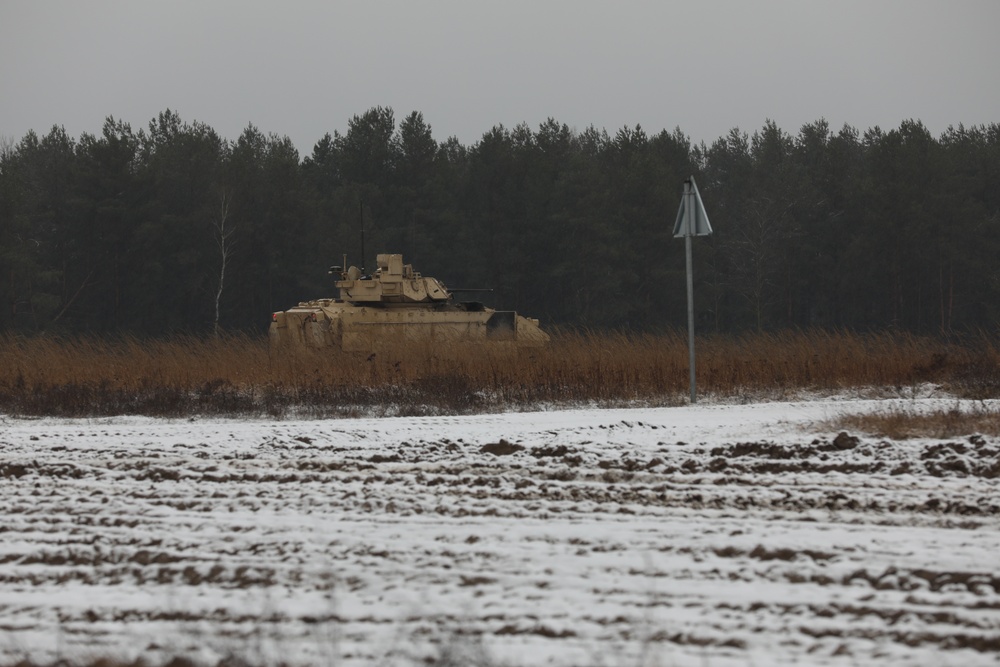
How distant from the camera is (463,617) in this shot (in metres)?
5.11

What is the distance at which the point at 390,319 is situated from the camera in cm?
2534

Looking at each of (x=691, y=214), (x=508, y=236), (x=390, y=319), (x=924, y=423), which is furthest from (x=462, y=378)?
(x=508, y=236)

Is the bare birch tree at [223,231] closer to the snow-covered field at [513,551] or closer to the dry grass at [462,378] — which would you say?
the dry grass at [462,378]

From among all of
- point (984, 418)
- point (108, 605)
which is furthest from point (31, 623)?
point (984, 418)

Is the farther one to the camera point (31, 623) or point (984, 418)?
point (984, 418)

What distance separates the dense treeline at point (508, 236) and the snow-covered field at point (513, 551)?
3687cm

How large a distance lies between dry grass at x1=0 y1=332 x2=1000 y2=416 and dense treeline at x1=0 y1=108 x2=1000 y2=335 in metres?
25.5

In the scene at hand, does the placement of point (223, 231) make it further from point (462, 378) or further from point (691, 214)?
point (691, 214)

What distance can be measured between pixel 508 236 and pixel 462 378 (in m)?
31.4

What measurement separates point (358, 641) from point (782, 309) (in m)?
48.9

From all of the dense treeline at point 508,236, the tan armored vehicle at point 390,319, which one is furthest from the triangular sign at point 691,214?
the dense treeline at point 508,236

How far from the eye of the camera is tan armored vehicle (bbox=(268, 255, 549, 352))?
80.6 ft

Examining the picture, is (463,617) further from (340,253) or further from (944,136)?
(944,136)

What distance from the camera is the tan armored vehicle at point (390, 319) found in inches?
967
